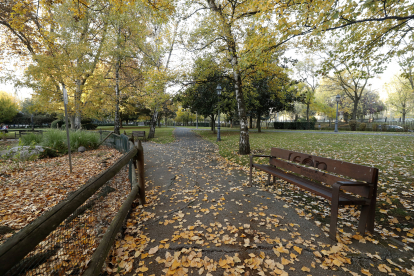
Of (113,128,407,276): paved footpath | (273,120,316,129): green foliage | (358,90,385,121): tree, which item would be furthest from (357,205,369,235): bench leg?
(358,90,385,121): tree

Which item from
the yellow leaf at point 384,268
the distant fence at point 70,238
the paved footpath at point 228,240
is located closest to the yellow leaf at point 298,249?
the paved footpath at point 228,240

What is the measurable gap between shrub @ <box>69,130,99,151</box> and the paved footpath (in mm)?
7634

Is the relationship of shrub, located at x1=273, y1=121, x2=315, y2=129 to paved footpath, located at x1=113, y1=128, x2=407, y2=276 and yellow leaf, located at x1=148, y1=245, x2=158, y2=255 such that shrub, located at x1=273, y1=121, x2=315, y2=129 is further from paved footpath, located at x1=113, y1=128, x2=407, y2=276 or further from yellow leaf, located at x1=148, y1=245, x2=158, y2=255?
yellow leaf, located at x1=148, y1=245, x2=158, y2=255

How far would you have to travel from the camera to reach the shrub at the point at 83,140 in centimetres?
985

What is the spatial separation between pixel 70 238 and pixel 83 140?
9330 millimetres

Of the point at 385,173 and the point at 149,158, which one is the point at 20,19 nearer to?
the point at 149,158

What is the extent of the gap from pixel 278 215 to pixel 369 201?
138cm

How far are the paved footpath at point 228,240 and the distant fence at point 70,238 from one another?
403 mm

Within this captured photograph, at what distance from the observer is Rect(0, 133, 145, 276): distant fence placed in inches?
45.1

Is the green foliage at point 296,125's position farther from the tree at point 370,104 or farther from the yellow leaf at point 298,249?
the yellow leaf at point 298,249

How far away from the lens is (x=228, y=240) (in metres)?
2.80

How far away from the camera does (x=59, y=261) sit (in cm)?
228

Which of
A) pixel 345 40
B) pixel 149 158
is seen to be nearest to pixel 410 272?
pixel 345 40

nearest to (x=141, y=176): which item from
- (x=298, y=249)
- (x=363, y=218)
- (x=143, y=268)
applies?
(x=143, y=268)
